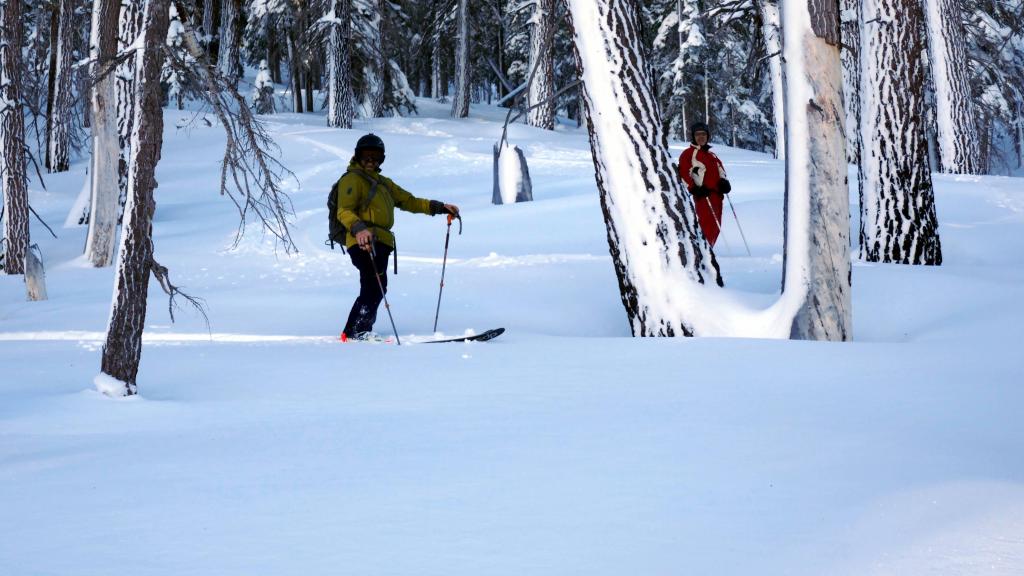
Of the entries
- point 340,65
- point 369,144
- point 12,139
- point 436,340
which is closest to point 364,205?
point 369,144

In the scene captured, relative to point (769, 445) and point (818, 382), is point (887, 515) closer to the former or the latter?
point (769, 445)

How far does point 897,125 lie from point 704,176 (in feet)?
7.34

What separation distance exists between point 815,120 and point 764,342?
5.28 feet

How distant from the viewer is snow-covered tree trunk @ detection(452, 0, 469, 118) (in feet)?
111

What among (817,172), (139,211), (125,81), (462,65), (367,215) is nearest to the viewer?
(139,211)

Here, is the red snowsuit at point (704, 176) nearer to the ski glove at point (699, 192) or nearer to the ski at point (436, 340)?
the ski glove at point (699, 192)

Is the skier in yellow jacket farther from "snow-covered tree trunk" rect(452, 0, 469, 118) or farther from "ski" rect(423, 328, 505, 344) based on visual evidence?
"snow-covered tree trunk" rect(452, 0, 469, 118)

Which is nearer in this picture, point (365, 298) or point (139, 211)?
point (139, 211)

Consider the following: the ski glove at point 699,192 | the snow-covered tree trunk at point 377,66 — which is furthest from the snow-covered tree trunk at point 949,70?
the snow-covered tree trunk at point 377,66

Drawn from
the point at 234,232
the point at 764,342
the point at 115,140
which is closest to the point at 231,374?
the point at 764,342

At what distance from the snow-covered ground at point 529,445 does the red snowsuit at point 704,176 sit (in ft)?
5.85

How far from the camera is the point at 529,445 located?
4.30m

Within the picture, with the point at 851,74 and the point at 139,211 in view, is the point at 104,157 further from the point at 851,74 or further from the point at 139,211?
the point at 851,74

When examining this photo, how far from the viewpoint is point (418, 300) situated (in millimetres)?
10523
